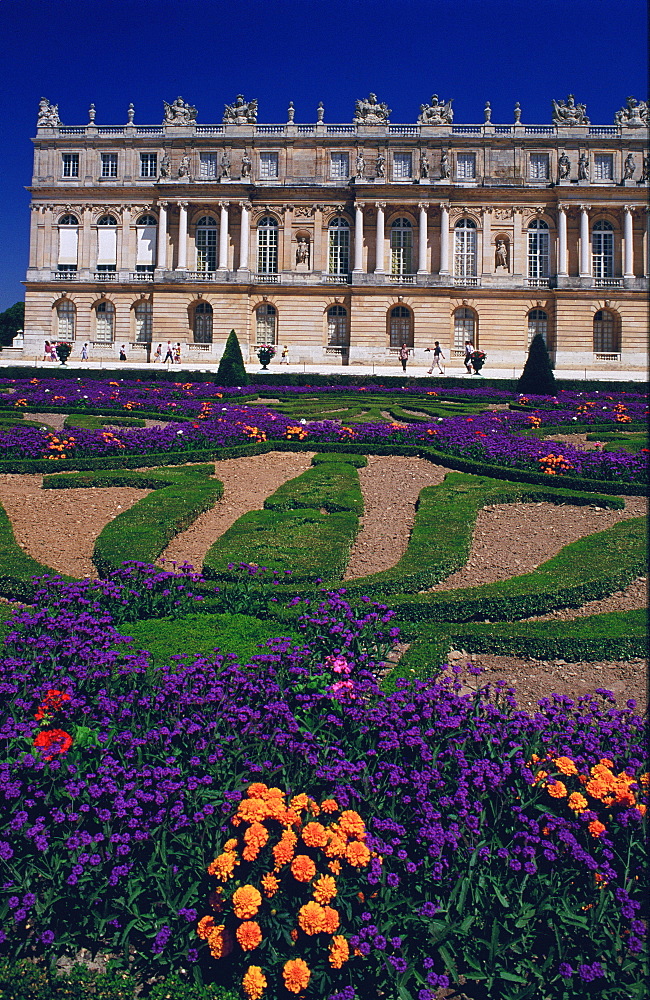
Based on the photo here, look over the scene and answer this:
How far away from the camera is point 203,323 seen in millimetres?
45469

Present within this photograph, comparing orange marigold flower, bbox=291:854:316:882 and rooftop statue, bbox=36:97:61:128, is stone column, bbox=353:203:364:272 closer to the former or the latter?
rooftop statue, bbox=36:97:61:128

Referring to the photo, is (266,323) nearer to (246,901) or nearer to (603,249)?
(603,249)

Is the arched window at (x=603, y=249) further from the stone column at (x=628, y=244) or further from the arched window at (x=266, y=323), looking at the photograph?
the arched window at (x=266, y=323)

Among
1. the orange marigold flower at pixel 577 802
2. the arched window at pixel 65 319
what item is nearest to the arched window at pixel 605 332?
the arched window at pixel 65 319

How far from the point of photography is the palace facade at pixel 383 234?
43.7 m

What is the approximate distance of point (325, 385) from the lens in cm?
2700

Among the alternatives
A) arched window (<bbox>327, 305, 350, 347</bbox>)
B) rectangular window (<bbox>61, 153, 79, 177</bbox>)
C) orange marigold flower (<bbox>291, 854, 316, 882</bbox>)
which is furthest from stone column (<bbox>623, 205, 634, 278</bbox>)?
orange marigold flower (<bbox>291, 854, 316, 882</bbox>)

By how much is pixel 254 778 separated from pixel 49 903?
3.54 feet

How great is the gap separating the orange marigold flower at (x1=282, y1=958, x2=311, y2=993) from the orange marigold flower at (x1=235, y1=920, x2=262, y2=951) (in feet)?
0.50

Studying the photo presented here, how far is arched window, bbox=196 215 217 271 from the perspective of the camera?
1783 inches

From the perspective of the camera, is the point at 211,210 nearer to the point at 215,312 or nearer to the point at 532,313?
the point at 215,312

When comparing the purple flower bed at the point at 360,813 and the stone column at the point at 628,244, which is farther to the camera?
the stone column at the point at 628,244

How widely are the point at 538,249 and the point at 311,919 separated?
46306 millimetres

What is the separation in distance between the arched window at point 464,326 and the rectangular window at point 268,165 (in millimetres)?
13291
